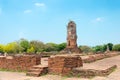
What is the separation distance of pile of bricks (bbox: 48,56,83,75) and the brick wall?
151 centimetres

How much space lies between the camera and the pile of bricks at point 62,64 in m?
9.85

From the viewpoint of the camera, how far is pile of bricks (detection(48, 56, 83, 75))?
985 centimetres

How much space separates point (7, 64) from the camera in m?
12.7

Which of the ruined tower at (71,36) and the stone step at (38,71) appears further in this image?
the ruined tower at (71,36)

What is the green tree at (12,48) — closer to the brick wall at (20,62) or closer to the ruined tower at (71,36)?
the ruined tower at (71,36)

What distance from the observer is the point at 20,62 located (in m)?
12.1

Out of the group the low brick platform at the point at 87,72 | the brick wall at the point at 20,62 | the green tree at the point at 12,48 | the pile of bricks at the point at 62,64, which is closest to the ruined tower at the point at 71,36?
the green tree at the point at 12,48

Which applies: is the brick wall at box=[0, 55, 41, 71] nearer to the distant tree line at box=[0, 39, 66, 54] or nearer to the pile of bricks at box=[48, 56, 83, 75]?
the pile of bricks at box=[48, 56, 83, 75]

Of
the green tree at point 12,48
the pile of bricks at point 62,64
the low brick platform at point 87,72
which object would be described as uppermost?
the green tree at point 12,48

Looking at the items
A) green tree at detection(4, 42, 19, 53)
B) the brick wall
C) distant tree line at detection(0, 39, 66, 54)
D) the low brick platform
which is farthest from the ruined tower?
the low brick platform

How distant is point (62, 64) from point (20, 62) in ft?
9.58

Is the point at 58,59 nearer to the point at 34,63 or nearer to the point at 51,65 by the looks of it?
the point at 51,65

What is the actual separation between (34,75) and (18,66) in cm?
253

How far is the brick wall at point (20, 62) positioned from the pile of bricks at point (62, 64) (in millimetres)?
1510
